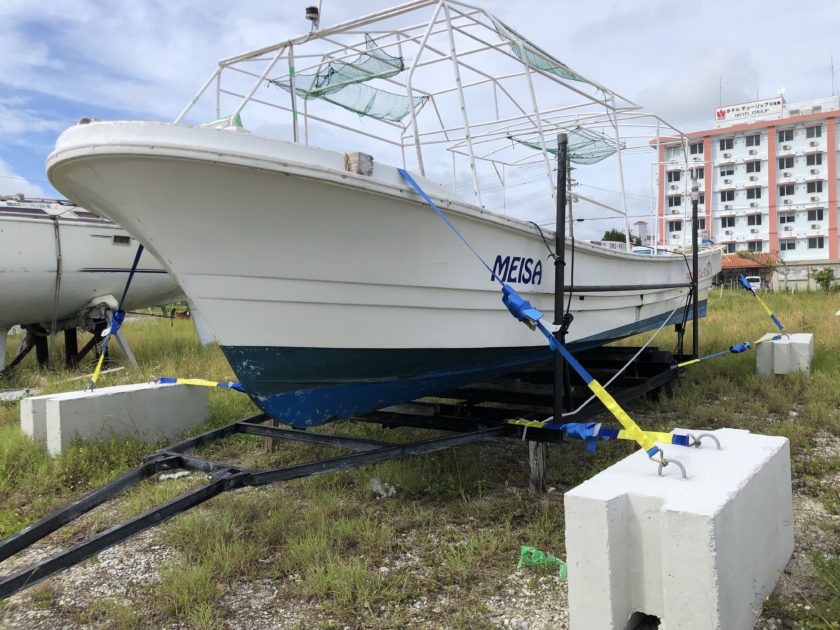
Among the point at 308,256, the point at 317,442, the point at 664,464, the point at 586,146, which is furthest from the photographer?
the point at 586,146

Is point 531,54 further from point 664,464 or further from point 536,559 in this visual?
point 536,559

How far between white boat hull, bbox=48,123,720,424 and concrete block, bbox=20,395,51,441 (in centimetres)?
226

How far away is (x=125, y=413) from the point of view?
4668mm

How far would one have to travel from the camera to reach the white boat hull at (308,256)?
261cm

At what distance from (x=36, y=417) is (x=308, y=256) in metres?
3.00

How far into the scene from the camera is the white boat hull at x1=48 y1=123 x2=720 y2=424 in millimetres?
2609

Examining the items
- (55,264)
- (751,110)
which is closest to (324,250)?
(55,264)

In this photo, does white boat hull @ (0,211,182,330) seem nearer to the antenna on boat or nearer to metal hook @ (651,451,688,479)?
the antenna on boat

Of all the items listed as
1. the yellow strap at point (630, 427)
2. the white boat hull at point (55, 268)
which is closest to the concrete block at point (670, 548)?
the yellow strap at point (630, 427)

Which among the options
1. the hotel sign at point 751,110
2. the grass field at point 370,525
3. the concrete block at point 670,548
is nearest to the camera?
the concrete block at point 670,548

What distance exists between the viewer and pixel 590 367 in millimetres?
5840

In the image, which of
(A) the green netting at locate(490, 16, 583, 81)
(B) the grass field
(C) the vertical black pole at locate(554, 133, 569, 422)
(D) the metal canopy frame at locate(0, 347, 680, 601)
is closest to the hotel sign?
(B) the grass field

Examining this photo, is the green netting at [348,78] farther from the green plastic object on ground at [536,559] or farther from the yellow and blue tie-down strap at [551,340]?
the green plastic object on ground at [536,559]

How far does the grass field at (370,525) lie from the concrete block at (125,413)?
143 millimetres
